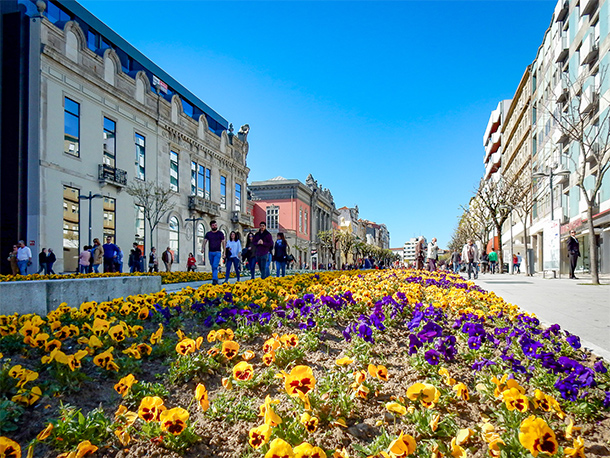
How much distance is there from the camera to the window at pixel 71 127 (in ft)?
67.6

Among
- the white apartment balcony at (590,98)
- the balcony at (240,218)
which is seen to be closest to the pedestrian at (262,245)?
the white apartment balcony at (590,98)

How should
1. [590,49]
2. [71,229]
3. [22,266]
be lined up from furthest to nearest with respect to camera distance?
[590,49] < [71,229] < [22,266]

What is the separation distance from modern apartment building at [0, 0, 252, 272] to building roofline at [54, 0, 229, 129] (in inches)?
3.7

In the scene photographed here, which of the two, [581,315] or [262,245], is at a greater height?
[262,245]

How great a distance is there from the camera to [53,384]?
2779mm

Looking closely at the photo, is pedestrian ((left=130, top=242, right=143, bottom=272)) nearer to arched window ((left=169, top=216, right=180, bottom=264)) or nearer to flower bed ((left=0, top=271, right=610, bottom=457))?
arched window ((left=169, top=216, right=180, bottom=264))

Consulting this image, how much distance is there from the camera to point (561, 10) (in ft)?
103

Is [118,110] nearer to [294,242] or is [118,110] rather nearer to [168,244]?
[168,244]

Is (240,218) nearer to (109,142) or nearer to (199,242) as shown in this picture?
(199,242)

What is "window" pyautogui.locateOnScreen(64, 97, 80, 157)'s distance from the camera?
20616 mm

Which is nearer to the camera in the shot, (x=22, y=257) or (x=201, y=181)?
(x=22, y=257)

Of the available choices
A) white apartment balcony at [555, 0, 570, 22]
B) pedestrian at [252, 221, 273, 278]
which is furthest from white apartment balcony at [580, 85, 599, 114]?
pedestrian at [252, 221, 273, 278]

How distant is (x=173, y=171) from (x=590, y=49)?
27741mm

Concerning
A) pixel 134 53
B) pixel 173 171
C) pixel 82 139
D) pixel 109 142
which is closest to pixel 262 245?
pixel 82 139
